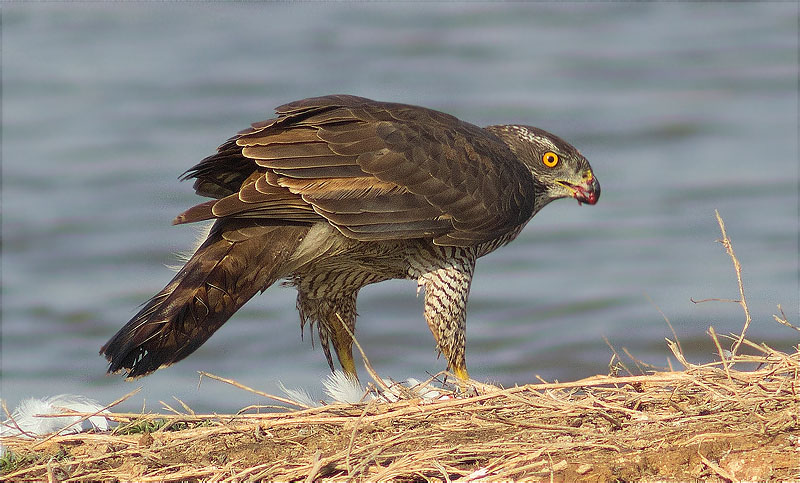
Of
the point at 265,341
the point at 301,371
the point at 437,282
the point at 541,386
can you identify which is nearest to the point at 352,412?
the point at 541,386

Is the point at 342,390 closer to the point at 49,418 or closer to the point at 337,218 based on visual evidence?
the point at 337,218

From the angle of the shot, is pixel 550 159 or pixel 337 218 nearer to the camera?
pixel 337 218

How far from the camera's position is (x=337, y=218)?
17.4ft

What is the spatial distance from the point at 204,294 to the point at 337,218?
717 mm

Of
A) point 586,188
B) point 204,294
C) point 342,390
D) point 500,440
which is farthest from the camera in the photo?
point 586,188

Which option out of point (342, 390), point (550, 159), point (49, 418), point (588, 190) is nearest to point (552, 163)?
point (550, 159)

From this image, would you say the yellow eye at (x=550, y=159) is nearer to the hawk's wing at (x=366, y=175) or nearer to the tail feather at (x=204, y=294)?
the hawk's wing at (x=366, y=175)

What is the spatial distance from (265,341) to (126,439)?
5.27 metres

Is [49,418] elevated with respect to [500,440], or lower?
elevated

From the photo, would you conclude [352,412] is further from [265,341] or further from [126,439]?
[265,341]

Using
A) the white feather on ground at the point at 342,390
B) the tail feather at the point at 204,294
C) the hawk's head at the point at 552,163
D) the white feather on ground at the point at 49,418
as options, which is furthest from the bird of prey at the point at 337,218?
the white feather on ground at the point at 342,390

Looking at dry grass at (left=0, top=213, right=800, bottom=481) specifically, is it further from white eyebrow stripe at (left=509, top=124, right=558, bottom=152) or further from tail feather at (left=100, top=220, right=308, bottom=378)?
white eyebrow stripe at (left=509, top=124, right=558, bottom=152)

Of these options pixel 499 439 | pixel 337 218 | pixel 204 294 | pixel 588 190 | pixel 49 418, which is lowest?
pixel 499 439

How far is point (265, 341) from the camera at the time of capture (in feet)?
32.0
